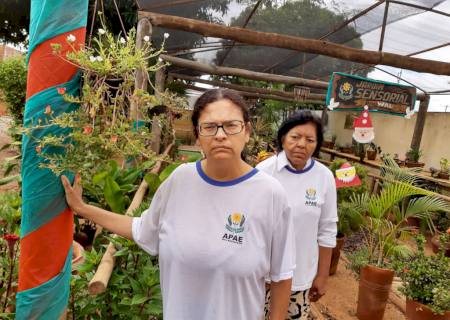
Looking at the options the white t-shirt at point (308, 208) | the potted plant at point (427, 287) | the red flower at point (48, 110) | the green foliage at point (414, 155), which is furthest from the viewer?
the green foliage at point (414, 155)

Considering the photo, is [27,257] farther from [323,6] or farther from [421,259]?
[323,6]

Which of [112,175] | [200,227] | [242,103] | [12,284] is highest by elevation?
[242,103]

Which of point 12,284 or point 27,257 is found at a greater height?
point 27,257

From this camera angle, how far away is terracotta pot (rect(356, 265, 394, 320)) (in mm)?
3113

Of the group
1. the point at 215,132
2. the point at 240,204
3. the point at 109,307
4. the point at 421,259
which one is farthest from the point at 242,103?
the point at 421,259

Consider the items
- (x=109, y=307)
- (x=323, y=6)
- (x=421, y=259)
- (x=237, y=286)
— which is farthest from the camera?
(x=323, y=6)

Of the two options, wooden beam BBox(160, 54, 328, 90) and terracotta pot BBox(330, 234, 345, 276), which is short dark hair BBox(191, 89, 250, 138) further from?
wooden beam BBox(160, 54, 328, 90)

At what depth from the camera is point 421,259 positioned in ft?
9.48

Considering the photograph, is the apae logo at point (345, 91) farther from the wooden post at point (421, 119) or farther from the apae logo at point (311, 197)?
the apae logo at point (311, 197)

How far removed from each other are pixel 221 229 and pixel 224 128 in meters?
0.31

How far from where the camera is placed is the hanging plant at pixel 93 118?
3.61 ft

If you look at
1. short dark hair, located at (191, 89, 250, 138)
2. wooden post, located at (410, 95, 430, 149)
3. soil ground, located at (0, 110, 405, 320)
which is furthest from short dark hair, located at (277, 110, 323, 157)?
wooden post, located at (410, 95, 430, 149)

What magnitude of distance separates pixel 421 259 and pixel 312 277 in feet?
4.73

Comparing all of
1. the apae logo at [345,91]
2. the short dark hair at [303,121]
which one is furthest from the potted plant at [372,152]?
the short dark hair at [303,121]
